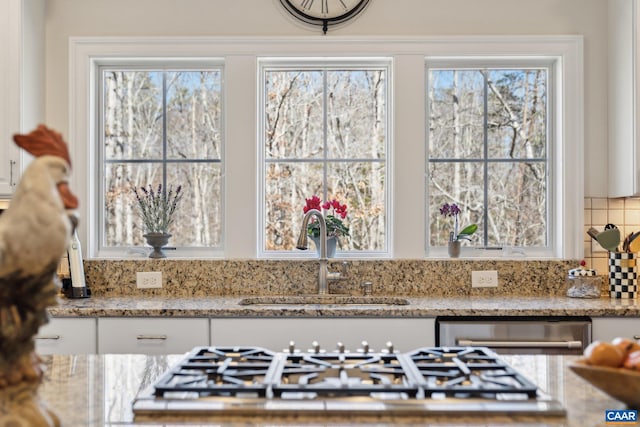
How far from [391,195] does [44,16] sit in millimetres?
2117

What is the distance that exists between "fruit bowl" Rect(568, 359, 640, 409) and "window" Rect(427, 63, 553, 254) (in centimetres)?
221

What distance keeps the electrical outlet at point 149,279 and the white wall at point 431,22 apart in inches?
35.7

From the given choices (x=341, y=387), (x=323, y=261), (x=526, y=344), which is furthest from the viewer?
(x=323, y=261)

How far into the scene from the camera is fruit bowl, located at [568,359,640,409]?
1.15 metres

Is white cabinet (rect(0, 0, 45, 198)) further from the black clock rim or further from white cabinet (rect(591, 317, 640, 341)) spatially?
white cabinet (rect(591, 317, 640, 341))

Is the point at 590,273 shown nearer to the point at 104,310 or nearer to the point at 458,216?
the point at 458,216

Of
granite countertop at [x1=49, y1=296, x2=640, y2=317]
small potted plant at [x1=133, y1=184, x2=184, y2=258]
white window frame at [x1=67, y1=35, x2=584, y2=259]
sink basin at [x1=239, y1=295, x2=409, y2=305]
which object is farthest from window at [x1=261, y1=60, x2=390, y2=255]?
granite countertop at [x1=49, y1=296, x2=640, y2=317]

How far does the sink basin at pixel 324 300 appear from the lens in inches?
122

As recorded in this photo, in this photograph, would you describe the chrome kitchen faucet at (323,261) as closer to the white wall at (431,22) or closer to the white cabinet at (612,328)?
the white wall at (431,22)

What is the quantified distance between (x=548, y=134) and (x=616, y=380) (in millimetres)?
2483

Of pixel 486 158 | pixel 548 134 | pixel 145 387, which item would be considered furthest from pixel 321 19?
pixel 145 387

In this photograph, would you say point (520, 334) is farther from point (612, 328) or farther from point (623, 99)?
point (623, 99)

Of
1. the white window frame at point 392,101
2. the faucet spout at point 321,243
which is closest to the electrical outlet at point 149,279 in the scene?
the white window frame at point 392,101

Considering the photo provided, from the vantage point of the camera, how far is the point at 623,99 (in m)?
3.12
